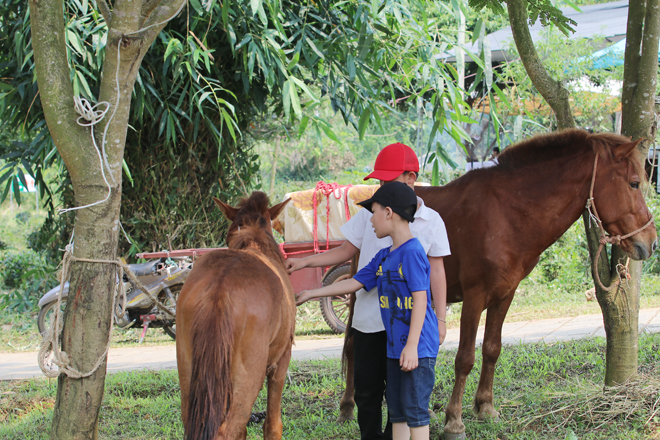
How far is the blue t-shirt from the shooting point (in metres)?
2.55

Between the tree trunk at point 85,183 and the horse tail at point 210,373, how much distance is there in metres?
0.79

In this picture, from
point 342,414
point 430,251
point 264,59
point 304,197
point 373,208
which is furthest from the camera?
point 304,197

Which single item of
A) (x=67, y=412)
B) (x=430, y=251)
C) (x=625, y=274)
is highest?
(x=430, y=251)

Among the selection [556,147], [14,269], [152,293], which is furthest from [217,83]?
[14,269]

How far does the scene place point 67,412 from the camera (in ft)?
8.92

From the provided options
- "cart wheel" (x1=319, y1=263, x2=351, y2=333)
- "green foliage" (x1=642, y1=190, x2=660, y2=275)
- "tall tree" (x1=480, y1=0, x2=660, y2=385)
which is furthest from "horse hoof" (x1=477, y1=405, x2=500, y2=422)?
"green foliage" (x1=642, y1=190, x2=660, y2=275)

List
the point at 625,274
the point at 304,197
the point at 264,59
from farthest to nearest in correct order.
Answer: the point at 304,197 < the point at 264,59 < the point at 625,274

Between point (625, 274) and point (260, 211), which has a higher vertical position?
point (260, 211)

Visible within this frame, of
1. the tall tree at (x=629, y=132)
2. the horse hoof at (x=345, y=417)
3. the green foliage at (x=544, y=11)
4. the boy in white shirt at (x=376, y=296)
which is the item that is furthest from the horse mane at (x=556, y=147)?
the horse hoof at (x=345, y=417)

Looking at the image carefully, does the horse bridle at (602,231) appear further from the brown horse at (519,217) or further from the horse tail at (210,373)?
the horse tail at (210,373)

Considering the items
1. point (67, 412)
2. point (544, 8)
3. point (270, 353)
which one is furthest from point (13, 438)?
point (544, 8)

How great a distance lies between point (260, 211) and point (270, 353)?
83 cm

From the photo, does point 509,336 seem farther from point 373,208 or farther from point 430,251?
point 373,208

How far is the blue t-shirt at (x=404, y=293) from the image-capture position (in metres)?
2.55
